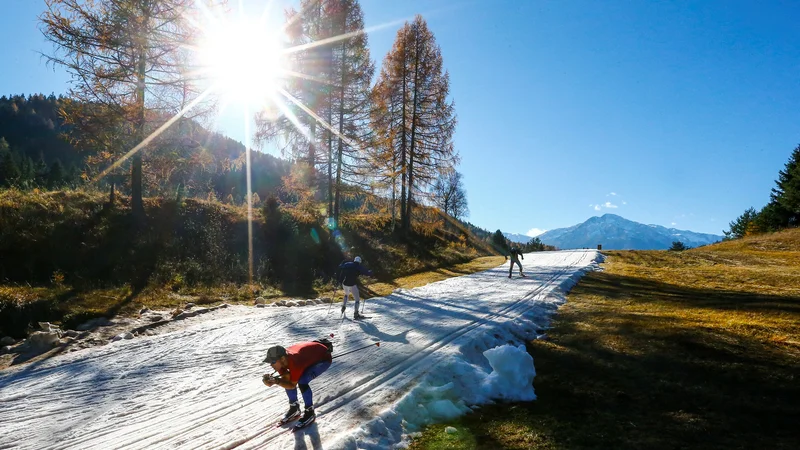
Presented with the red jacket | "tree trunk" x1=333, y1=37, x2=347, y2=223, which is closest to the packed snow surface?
the red jacket

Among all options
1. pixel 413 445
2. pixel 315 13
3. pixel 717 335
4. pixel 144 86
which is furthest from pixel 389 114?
pixel 413 445

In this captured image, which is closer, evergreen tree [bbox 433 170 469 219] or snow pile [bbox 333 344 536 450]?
snow pile [bbox 333 344 536 450]

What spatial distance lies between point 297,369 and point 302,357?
0.55 feet

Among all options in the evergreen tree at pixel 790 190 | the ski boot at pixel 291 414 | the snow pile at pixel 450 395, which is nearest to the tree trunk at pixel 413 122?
the snow pile at pixel 450 395

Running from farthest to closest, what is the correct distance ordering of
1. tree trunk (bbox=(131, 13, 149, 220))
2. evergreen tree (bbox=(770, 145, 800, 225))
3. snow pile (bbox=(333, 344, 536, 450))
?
1. evergreen tree (bbox=(770, 145, 800, 225))
2. tree trunk (bbox=(131, 13, 149, 220))
3. snow pile (bbox=(333, 344, 536, 450))

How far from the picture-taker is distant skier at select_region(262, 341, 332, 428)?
5.04 m

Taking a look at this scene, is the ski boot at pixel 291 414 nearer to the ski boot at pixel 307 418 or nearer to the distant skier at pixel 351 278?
the ski boot at pixel 307 418

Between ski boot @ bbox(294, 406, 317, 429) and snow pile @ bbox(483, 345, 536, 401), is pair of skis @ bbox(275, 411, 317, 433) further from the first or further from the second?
snow pile @ bbox(483, 345, 536, 401)

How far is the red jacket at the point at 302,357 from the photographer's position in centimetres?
515

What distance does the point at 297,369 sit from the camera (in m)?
5.21

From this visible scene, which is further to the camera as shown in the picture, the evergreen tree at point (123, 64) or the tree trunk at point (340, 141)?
the tree trunk at point (340, 141)

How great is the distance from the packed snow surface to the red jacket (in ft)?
2.62

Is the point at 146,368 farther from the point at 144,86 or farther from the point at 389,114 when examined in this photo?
the point at 389,114

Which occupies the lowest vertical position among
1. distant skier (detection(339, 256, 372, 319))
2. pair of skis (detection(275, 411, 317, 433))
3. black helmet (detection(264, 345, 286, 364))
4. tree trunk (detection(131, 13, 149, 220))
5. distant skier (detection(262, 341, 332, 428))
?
pair of skis (detection(275, 411, 317, 433))
